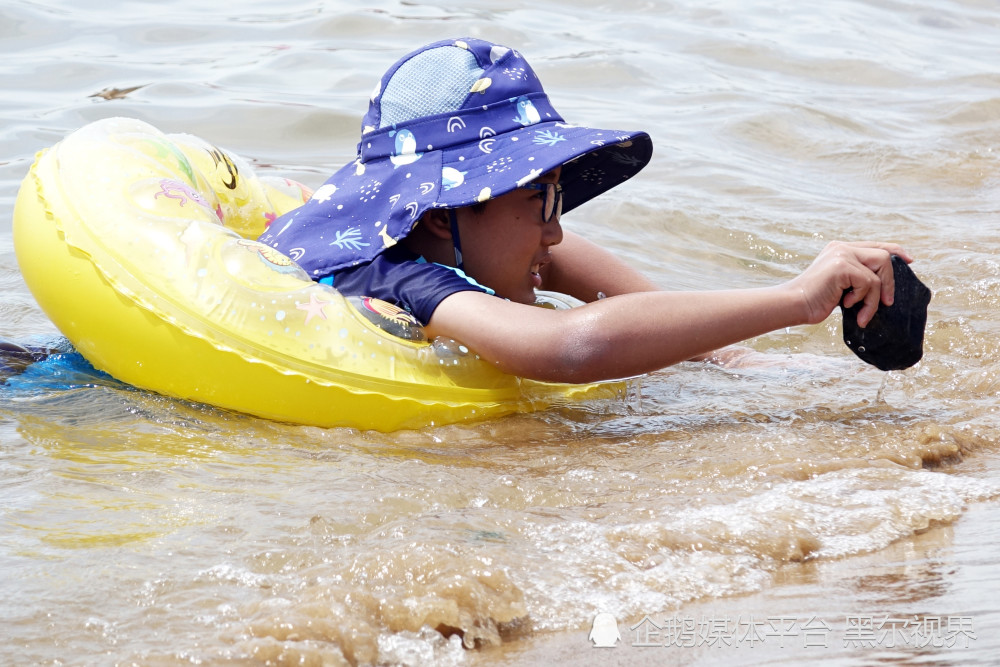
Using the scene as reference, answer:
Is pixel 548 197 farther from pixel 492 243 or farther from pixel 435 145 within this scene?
pixel 435 145

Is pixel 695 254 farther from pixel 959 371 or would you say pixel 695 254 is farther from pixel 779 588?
pixel 779 588

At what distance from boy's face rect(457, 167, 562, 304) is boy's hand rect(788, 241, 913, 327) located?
66 cm

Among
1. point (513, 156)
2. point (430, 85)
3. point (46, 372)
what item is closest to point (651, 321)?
point (513, 156)

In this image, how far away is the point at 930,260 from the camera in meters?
4.58

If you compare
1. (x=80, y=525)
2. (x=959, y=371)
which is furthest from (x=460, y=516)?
(x=959, y=371)

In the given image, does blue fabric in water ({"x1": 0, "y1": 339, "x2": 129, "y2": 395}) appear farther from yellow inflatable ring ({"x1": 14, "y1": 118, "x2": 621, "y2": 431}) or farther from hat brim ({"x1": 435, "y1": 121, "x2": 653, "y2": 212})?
hat brim ({"x1": 435, "y1": 121, "x2": 653, "y2": 212})

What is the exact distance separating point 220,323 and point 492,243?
27.9 inches

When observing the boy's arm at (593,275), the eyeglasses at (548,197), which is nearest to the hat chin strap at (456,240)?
the eyeglasses at (548,197)

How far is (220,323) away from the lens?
275 cm

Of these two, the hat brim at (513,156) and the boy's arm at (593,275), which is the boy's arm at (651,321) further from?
the boy's arm at (593,275)

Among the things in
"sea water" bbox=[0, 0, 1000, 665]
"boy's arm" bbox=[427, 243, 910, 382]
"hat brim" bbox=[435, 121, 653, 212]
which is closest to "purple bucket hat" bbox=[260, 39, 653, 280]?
"hat brim" bbox=[435, 121, 653, 212]

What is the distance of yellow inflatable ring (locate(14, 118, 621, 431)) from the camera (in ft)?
9.00

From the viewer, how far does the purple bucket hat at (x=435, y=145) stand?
280 cm

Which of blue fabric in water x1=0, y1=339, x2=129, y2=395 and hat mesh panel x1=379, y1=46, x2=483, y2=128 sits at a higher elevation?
hat mesh panel x1=379, y1=46, x2=483, y2=128
